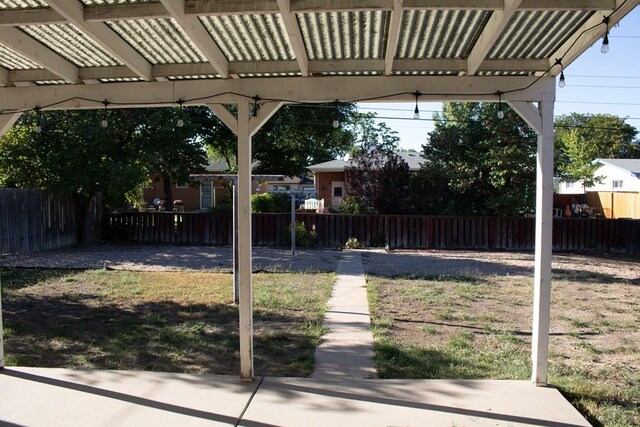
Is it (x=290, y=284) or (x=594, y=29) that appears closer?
(x=594, y=29)

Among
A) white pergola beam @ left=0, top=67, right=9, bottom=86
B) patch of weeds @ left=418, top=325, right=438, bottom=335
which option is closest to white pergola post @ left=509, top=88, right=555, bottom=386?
patch of weeds @ left=418, top=325, right=438, bottom=335

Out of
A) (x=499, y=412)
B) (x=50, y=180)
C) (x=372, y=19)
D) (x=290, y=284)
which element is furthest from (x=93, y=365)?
(x=50, y=180)

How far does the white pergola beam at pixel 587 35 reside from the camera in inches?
141

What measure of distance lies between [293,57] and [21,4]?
86.4 inches

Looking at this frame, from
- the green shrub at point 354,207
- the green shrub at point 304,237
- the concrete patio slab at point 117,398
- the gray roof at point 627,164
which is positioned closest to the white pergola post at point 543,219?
the concrete patio slab at point 117,398

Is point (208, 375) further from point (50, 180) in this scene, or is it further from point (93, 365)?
point (50, 180)

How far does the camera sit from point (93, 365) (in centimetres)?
541

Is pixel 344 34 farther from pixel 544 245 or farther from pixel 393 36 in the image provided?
pixel 544 245

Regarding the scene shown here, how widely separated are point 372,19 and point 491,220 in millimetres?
14870

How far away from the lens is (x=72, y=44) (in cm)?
452

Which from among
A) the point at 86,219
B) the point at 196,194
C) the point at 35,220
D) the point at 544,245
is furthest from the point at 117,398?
the point at 196,194

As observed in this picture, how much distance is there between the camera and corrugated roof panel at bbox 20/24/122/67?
4.26m

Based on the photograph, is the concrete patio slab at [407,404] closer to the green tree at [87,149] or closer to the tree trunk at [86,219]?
the green tree at [87,149]

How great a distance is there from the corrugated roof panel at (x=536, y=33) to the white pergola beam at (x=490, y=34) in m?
0.16
